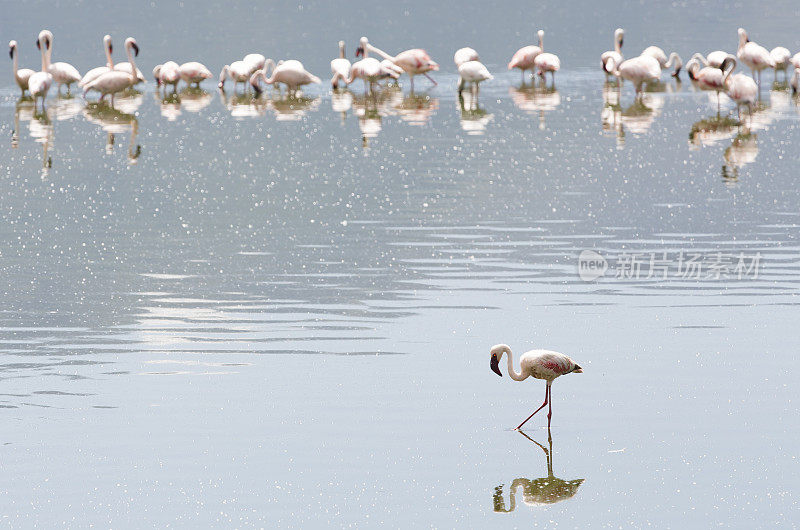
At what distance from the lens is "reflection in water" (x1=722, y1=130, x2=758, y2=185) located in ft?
78.7

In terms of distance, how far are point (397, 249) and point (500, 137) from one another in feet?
37.7

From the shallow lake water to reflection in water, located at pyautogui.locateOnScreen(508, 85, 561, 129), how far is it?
5.93 ft

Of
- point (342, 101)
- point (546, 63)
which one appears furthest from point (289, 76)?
point (546, 63)

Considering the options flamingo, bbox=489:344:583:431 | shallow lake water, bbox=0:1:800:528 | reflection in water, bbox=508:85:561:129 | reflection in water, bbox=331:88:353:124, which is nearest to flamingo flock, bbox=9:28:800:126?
reflection in water, bbox=331:88:353:124

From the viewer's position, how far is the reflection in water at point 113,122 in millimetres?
27981

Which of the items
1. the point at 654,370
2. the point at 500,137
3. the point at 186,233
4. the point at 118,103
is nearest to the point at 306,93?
the point at 118,103

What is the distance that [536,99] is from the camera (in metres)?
37.5

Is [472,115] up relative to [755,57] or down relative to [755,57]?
down

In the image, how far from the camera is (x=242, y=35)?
6581 centimetres

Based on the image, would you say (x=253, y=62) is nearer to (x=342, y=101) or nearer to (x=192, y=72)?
(x=192, y=72)

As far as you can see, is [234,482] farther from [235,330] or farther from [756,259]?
[756,259]

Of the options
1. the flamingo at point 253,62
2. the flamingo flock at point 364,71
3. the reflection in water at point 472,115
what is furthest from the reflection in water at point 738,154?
the flamingo at point 253,62

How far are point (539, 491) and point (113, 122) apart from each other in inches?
988

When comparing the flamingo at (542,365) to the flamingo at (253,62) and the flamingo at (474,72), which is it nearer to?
the flamingo at (474,72)
